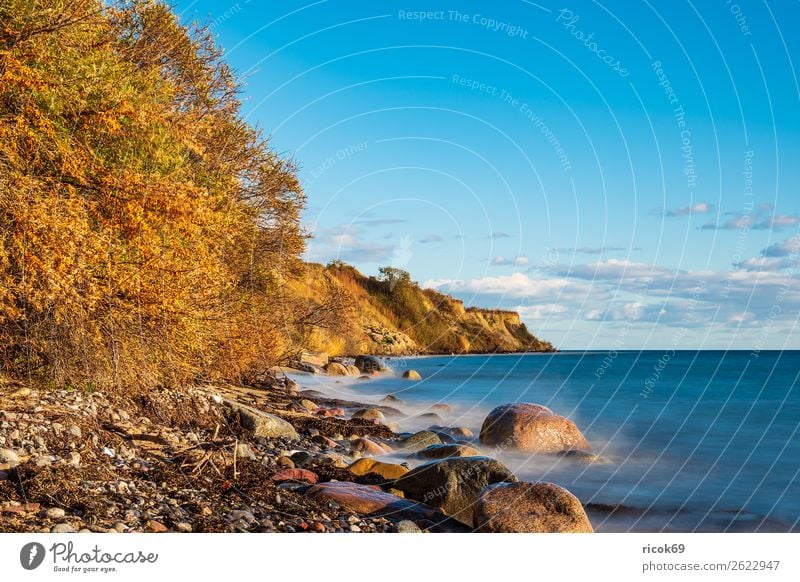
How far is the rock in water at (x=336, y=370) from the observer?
45.9 meters

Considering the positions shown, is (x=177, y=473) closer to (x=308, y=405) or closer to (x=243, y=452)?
(x=243, y=452)

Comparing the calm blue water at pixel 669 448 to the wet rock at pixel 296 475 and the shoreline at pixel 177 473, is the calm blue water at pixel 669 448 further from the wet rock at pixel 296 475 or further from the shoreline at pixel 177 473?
the wet rock at pixel 296 475

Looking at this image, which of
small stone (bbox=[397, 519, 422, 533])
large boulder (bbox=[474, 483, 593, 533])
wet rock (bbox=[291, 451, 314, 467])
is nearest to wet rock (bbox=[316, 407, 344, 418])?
wet rock (bbox=[291, 451, 314, 467])

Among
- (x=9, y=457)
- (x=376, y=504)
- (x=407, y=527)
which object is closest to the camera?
(x=9, y=457)

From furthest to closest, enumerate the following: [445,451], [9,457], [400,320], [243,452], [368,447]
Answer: [400,320] → [368,447] → [445,451] → [243,452] → [9,457]

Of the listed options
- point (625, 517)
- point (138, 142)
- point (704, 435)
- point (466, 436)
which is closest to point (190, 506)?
point (138, 142)

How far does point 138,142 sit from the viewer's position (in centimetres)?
1429

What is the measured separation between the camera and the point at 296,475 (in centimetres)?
1305

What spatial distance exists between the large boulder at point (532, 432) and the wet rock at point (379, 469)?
6261mm

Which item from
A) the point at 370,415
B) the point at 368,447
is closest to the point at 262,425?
the point at 368,447

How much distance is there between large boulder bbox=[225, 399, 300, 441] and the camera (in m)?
17.2

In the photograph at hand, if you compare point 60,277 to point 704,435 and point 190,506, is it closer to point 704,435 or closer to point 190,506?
point 190,506

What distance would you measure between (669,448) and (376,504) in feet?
52.4

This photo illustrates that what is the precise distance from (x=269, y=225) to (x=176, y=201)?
1350 centimetres
